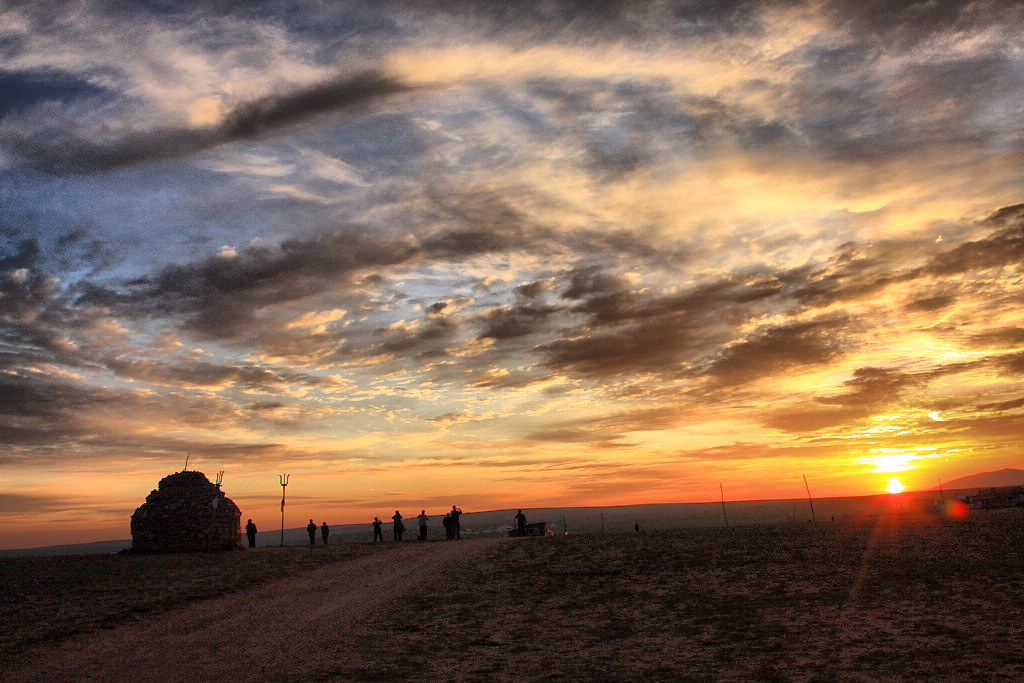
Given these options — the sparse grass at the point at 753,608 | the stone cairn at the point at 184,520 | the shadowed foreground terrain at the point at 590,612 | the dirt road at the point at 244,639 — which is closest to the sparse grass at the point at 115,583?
the shadowed foreground terrain at the point at 590,612

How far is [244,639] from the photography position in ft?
60.5

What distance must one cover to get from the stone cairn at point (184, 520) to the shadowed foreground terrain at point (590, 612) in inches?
535

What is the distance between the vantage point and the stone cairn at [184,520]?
45812mm

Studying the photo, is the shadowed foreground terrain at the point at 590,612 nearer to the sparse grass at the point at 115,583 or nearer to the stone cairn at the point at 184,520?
the sparse grass at the point at 115,583

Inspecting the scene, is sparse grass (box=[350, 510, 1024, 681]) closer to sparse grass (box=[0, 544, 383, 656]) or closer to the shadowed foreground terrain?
the shadowed foreground terrain

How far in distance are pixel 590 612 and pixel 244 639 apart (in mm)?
9747

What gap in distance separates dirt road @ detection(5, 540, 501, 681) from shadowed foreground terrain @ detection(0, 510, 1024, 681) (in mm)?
89

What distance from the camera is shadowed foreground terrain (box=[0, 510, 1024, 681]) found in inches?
569

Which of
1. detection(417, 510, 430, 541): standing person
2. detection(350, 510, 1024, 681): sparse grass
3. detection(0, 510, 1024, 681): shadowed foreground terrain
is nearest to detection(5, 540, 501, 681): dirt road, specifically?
detection(0, 510, 1024, 681): shadowed foreground terrain

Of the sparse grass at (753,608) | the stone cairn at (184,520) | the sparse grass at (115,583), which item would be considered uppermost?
the stone cairn at (184,520)

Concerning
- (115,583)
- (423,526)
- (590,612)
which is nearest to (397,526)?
(423,526)

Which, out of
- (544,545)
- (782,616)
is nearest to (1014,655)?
(782,616)

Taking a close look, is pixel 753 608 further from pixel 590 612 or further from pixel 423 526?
pixel 423 526

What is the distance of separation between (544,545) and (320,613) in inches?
564
